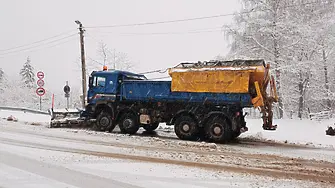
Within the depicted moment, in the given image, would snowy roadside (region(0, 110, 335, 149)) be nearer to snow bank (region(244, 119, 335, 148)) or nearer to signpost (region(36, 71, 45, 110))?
snow bank (region(244, 119, 335, 148))

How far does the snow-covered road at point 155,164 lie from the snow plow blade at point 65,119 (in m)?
4.24

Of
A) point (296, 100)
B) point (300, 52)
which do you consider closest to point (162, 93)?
point (300, 52)

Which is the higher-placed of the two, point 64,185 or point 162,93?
point 162,93

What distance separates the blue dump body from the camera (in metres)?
12.2

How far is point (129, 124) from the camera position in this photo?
1471 cm

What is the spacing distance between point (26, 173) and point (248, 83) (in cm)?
782

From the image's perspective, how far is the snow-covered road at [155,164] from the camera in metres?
6.30

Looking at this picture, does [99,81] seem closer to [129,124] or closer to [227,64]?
[129,124]

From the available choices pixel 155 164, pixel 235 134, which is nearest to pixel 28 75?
pixel 235 134

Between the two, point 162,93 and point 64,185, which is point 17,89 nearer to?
point 162,93

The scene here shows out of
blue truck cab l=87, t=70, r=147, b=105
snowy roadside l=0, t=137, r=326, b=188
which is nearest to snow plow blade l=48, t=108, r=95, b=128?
blue truck cab l=87, t=70, r=147, b=105

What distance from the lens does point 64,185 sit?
232 inches

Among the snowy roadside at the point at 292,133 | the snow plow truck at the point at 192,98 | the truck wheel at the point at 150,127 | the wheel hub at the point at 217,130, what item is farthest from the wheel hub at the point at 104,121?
the wheel hub at the point at 217,130

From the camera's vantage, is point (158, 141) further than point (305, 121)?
No
